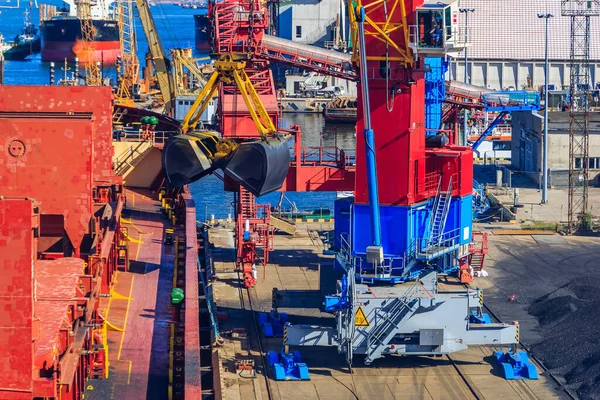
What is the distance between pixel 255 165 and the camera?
29.3 meters

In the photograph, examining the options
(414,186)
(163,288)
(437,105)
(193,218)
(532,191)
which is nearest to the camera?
(163,288)

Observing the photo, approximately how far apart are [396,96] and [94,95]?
7926mm

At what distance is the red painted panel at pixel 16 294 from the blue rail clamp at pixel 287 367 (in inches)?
627

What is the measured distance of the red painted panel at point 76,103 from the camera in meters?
26.9

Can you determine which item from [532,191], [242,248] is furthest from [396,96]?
[532,191]

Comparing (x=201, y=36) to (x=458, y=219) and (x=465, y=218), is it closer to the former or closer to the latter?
(x=465, y=218)

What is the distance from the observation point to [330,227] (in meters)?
51.1

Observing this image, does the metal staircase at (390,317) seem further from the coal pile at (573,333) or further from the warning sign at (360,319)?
the coal pile at (573,333)

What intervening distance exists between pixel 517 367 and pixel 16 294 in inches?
741

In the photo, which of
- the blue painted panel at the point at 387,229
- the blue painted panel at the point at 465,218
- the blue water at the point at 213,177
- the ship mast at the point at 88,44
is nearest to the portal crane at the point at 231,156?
the blue painted panel at the point at 387,229

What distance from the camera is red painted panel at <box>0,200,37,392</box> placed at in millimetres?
14180

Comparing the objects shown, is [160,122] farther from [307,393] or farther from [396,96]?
[307,393]

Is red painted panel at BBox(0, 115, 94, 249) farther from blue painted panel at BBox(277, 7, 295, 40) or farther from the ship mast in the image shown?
blue painted panel at BBox(277, 7, 295, 40)

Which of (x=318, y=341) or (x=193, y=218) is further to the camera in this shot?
(x=193, y=218)
